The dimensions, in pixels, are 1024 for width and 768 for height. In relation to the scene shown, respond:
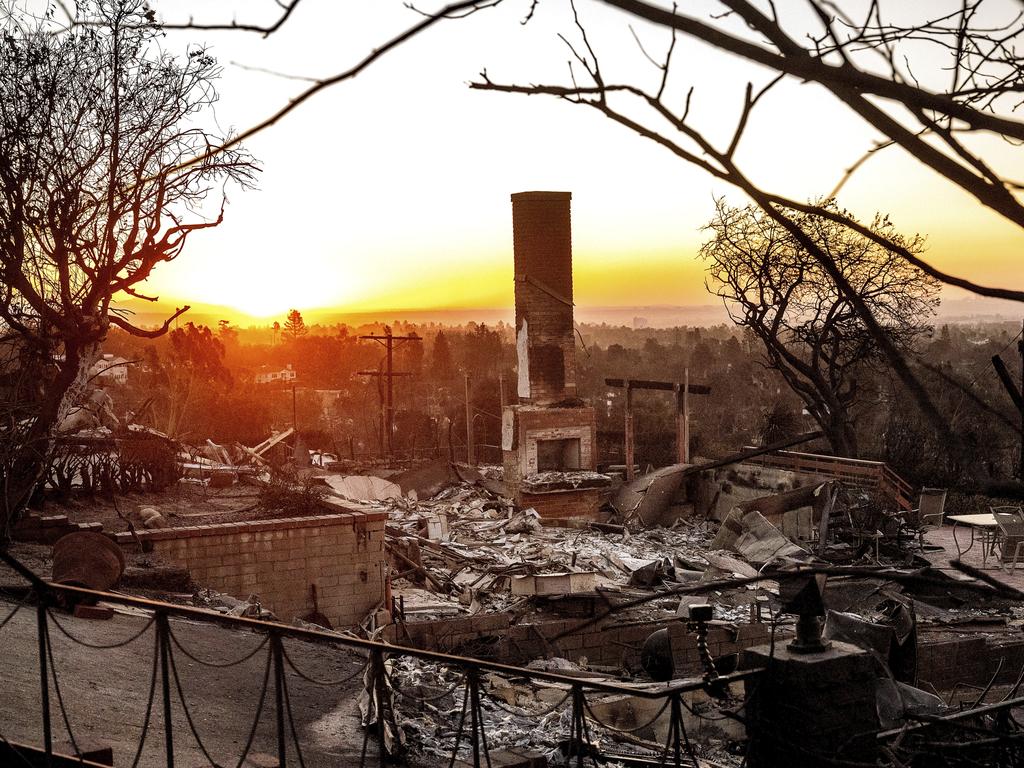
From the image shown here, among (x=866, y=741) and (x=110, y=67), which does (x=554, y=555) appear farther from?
(x=866, y=741)

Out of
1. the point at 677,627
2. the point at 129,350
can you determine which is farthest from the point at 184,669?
the point at 129,350

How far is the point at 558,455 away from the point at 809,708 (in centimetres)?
1676

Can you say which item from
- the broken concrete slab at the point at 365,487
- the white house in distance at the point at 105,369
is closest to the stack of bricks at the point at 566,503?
the broken concrete slab at the point at 365,487

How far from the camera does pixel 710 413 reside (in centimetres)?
3544

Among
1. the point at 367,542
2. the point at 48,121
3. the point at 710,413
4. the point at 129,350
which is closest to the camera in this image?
the point at 48,121

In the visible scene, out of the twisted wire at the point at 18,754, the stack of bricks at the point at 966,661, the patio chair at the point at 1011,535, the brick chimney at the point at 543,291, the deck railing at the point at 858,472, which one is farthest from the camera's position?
the brick chimney at the point at 543,291

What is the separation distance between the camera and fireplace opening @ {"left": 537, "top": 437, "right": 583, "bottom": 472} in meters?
20.4

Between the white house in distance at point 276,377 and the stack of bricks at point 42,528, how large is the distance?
22.3 m

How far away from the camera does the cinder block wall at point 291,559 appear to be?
11.5 m

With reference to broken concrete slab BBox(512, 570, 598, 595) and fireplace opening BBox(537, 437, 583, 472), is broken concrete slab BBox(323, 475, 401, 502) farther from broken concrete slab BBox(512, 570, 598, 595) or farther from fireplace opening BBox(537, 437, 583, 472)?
broken concrete slab BBox(512, 570, 598, 595)

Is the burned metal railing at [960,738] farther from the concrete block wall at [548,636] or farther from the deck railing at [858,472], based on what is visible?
the deck railing at [858,472]

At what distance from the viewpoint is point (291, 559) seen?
12.1 metres

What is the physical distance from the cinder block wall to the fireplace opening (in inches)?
322

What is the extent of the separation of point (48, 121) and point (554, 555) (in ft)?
33.0
